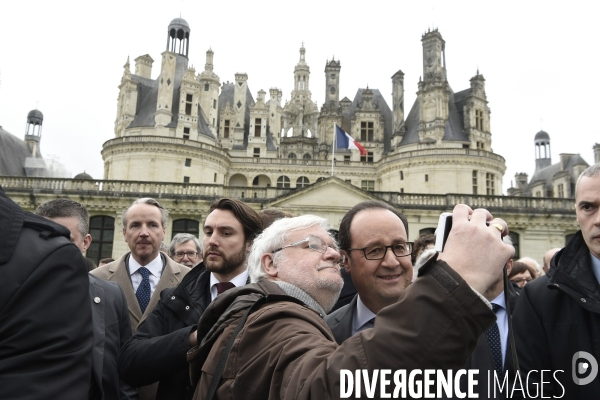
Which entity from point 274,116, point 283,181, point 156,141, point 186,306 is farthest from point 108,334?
point 274,116

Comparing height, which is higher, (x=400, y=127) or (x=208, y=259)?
(x=400, y=127)

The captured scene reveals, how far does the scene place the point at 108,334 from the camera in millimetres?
3121

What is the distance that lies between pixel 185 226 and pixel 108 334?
73.7 ft

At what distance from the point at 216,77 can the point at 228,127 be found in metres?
5.60

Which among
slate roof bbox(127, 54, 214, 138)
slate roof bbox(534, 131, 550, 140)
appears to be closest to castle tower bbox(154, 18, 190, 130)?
slate roof bbox(127, 54, 214, 138)

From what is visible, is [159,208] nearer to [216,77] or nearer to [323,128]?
[216,77]

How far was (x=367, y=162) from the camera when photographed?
136 ft

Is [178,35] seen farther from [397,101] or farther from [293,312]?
[293,312]

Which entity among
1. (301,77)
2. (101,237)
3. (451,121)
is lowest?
(101,237)

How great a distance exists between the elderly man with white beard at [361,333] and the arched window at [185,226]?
23479mm

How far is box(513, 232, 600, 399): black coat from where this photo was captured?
Answer: 94.6 inches

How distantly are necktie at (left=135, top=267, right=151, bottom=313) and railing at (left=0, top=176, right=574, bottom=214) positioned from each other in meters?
20.2

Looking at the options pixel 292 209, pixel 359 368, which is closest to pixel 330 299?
Answer: pixel 359 368

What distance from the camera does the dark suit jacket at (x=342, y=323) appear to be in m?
2.84
